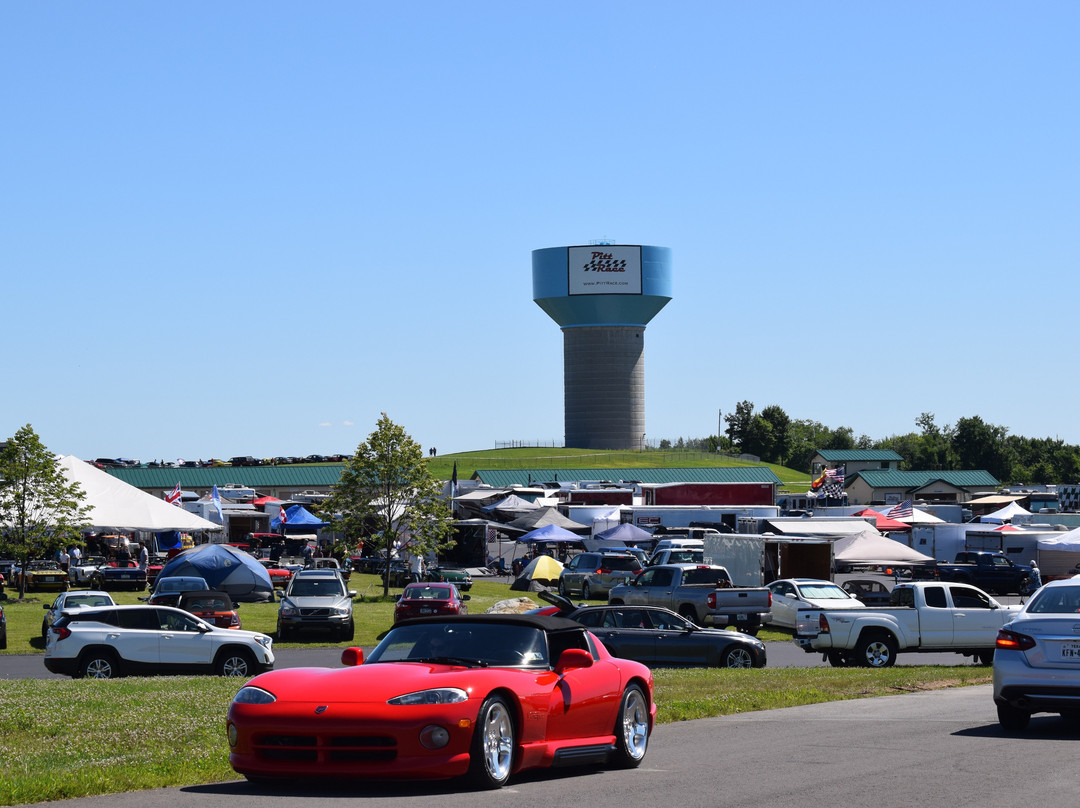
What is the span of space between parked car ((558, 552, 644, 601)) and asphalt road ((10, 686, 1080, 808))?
29587 millimetres

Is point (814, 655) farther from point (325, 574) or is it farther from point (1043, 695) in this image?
point (1043, 695)

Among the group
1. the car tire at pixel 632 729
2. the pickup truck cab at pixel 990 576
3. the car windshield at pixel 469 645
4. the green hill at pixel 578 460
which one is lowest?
the pickup truck cab at pixel 990 576

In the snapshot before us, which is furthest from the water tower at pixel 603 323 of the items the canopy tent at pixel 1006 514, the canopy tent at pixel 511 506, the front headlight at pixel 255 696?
the front headlight at pixel 255 696

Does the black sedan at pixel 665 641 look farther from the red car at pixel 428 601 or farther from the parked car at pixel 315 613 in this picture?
the red car at pixel 428 601

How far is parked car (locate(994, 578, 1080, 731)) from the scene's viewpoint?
39.5 feet

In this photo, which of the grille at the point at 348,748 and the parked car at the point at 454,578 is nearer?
→ the grille at the point at 348,748

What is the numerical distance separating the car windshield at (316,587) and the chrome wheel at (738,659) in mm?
12723

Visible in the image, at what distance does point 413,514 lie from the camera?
47031 millimetres

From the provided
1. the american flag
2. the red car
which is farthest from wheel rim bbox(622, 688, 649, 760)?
the american flag

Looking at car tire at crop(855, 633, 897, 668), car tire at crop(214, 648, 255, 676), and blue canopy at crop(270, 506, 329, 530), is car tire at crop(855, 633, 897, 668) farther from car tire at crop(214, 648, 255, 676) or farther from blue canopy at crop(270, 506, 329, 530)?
blue canopy at crop(270, 506, 329, 530)

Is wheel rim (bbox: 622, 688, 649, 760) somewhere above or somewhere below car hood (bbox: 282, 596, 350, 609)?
above

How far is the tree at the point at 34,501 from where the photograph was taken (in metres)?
42.6

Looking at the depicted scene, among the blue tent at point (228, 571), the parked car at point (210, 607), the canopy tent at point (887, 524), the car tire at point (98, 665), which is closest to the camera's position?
the car tire at point (98, 665)

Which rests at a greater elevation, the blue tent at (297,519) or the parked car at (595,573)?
the blue tent at (297,519)
